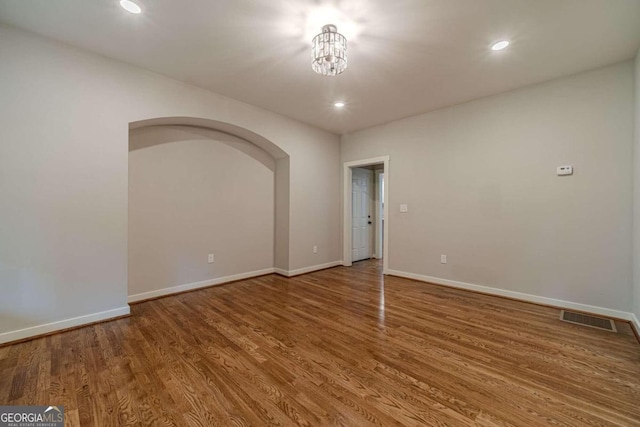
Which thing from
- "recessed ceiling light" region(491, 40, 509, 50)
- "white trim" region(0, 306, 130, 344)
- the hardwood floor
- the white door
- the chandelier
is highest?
"recessed ceiling light" region(491, 40, 509, 50)

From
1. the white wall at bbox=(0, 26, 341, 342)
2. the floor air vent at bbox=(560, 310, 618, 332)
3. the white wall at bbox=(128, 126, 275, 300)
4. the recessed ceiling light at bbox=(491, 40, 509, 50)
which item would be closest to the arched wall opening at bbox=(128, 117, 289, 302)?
the white wall at bbox=(128, 126, 275, 300)

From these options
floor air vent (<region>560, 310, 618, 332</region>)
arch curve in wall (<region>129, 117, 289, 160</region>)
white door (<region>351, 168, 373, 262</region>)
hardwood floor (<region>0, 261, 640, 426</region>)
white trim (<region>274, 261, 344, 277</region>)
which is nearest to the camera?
hardwood floor (<region>0, 261, 640, 426</region>)

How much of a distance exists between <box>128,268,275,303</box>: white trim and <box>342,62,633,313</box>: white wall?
2.47 m

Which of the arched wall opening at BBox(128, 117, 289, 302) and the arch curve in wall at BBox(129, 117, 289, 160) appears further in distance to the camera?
the arched wall opening at BBox(128, 117, 289, 302)

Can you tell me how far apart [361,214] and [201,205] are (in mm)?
3490

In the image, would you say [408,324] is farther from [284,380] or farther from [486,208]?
[486,208]

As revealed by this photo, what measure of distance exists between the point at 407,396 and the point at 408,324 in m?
1.08

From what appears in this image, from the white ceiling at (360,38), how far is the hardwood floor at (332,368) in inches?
106

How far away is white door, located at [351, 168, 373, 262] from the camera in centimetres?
583

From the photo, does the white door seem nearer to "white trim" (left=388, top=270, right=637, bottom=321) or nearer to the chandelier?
"white trim" (left=388, top=270, right=637, bottom=321)

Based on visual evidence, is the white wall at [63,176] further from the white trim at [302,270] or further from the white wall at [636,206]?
the white wall at [636,206]

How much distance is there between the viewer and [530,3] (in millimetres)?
1966

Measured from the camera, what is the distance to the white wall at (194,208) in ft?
10.8

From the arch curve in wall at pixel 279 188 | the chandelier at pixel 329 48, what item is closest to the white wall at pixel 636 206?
the chandelier at pixel 329 48
